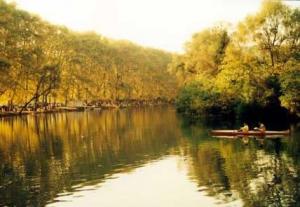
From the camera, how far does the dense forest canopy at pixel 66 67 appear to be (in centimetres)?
11162

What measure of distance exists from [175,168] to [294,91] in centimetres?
3245

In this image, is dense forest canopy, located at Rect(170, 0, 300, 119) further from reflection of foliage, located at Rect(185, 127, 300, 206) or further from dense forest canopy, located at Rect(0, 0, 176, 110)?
dense forest canopy, located at Rect(0, 0, 176, 110)

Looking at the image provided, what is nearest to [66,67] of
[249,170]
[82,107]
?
[82,107]

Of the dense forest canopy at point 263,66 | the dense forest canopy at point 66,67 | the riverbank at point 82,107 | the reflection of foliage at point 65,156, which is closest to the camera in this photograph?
the reflection of foliage at point 65,156

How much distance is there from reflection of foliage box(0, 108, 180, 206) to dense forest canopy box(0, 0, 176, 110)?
4437 centimetres

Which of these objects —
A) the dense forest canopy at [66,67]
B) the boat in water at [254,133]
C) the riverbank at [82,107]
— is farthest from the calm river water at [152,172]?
the riverbank at [82,107]

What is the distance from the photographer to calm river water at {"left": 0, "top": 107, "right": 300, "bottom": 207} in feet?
86.2

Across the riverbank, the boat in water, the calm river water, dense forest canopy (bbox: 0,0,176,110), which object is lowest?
the calm river water

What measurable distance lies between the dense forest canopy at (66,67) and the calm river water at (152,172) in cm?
5724

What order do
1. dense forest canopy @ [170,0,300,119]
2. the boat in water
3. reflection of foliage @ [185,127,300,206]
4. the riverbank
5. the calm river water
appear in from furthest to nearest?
the riverbank
dense forest canopy @ [170,0,300,119]
the boat in water
the calm river water
reflection of foliage @ [185,127,300,206]

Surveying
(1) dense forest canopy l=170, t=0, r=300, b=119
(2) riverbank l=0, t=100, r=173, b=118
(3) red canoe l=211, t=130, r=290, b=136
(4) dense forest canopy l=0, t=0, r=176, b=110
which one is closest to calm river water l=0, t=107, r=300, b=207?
(3) red canoe l=211, t=130, r=290, b=136

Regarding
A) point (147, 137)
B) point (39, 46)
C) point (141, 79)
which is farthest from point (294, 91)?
point (141, 79)

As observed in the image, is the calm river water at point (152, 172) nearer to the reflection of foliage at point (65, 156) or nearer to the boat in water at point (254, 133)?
the reflection of foliage at point (65, 156)

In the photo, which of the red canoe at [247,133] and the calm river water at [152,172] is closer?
the calm river water at [152,172]
